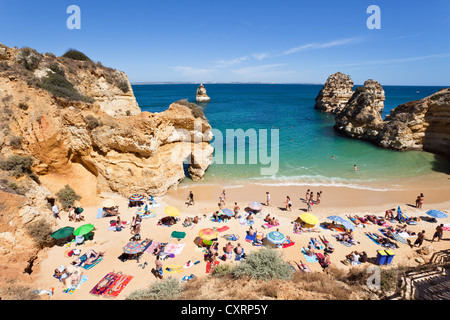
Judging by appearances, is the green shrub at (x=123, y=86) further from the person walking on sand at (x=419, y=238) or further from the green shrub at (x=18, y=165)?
the person walking on sand at (x=419, y=238)

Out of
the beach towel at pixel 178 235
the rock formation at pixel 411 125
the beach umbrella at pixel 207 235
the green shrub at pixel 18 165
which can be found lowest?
the beach towel at pixel 178 235

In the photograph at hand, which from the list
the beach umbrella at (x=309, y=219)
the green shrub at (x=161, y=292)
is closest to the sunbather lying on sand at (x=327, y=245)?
the beach umbrella at (x=309, y=219)

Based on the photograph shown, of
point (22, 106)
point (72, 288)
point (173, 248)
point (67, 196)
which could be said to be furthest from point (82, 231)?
point (22, 106)

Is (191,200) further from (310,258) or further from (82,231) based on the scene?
(310,258)

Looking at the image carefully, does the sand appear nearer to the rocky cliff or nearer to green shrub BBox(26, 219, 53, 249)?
green shrub BBox(26, 219, 53, 249)

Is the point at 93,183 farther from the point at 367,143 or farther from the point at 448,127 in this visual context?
the point at 448,127

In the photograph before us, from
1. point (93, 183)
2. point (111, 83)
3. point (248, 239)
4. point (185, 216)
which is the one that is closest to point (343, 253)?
point (248, 239)
